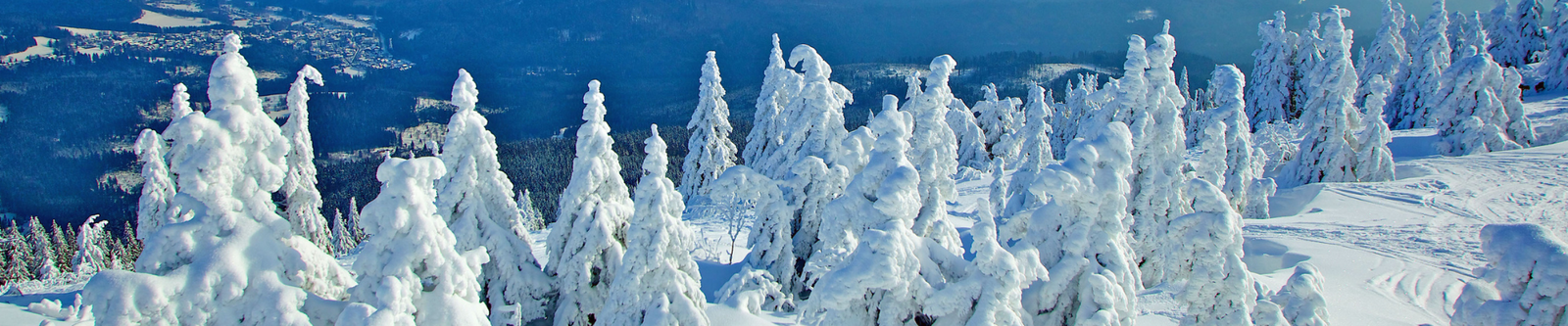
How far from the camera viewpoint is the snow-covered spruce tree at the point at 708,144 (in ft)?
111

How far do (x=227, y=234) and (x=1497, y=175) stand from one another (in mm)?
39794

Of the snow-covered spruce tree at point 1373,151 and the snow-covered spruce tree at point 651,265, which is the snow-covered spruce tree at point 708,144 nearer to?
the snow-covered spruce tree at point 651,265

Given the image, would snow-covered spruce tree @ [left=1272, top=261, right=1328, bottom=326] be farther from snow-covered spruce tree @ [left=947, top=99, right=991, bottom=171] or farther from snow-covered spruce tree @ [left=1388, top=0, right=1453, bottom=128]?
snow-covered spruce tree @ [left=1388, top=0, right=1453, bottom=128]

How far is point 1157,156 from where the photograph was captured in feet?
55.9

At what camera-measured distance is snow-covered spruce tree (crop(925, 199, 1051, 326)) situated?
29.1ft

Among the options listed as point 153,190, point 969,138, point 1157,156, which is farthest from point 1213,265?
point 969,138

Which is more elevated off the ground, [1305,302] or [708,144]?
[1305,302]

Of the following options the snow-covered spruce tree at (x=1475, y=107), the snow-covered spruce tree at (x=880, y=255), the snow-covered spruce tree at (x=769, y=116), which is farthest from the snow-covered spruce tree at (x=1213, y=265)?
the snow-covered spruce tree at (x=1475, y=107)

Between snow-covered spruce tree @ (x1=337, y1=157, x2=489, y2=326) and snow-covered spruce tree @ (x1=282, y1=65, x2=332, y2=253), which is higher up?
snow-covered spruce tree @ (x1=337, y1=157, x2=489, y2=326)

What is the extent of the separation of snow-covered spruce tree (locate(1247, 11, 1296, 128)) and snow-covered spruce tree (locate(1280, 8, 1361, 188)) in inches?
698

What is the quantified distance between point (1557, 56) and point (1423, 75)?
38.1 ft

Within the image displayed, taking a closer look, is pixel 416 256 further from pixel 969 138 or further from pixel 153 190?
pixel 969 138

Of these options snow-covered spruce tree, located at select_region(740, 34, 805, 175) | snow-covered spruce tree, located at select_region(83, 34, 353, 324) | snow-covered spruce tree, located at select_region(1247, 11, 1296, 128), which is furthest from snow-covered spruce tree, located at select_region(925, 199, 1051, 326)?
snow-covered spruce tree, located at select_region(1247, 11, 1296, 128)

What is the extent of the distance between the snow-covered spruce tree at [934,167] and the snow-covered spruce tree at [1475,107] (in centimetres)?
2936
